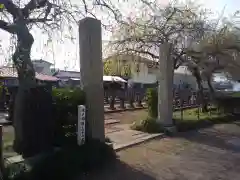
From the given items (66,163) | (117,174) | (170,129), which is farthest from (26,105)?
(170,129)

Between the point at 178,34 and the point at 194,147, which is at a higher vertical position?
the point at 178,34

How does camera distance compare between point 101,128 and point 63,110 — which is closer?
point 63,110

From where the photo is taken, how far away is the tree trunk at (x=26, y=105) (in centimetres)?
542

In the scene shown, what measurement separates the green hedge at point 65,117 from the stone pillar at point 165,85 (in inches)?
204

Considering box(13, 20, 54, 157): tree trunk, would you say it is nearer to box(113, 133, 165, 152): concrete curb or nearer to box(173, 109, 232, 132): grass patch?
box(113, 133, 165, 152): concrete curb

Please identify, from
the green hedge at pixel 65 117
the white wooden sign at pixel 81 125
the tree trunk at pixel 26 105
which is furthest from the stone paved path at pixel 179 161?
the tree trunk at pixel 26 105

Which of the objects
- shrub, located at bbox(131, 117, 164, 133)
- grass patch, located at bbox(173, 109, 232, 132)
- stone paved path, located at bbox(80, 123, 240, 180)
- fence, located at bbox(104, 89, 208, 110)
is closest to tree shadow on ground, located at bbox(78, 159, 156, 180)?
stone paved path, located at bbox(80, 123, 240, 180)

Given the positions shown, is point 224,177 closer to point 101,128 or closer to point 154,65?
point 101,128

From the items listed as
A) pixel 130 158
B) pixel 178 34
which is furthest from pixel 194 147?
pixel 178 34

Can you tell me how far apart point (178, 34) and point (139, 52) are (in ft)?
7.38

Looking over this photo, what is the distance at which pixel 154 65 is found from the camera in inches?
659

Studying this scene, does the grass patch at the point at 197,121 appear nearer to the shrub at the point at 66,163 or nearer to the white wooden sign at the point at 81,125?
the shrub at the point at 66,163

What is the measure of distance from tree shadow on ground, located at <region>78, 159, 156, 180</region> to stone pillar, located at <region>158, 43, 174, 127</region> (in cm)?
458

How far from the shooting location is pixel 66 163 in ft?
17.3
